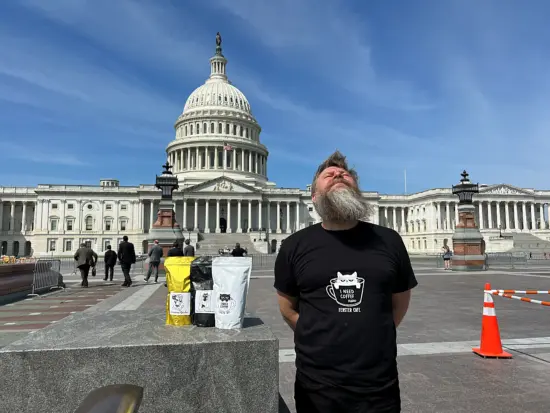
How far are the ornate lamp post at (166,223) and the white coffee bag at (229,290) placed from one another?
22492mm

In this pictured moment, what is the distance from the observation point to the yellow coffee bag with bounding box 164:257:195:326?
3365 mm

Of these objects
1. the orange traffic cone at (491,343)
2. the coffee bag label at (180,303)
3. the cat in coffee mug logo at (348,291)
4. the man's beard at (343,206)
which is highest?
the man's beard at (343,206)

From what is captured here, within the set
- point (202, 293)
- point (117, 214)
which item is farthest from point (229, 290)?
point (117, 214)

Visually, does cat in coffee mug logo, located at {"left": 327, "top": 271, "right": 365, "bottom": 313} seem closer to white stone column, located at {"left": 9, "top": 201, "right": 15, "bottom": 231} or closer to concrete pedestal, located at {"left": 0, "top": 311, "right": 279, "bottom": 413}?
concrete pedestal, located at {"left": 0, "top": 311, "right": 279, "bottom": 413}

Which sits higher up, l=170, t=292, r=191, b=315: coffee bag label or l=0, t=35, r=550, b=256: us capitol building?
l=0, t=35, r=550, b=256: us capitol building

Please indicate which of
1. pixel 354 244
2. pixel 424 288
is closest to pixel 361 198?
pixel 354 244

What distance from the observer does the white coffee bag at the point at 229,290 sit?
3205 mm

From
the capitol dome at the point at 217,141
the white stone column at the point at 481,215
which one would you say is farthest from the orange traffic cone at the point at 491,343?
the white stone column at the point at 481,215

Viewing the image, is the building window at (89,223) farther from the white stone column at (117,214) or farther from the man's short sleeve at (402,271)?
the man's short sleeve at (402,271)

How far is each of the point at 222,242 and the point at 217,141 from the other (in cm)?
3050

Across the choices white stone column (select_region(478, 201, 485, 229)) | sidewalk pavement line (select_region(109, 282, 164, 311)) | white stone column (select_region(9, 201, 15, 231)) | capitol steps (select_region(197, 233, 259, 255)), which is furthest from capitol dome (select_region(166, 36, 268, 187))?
sidewalk pavement line (select_region(109, 282, 164, 311))

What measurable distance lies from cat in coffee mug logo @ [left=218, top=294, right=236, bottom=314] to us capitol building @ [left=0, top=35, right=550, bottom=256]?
64.9 meters

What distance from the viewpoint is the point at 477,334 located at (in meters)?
8.47

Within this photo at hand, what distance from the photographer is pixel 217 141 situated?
9019cm
